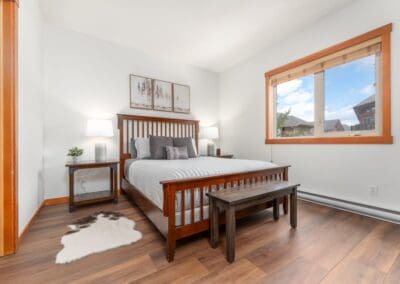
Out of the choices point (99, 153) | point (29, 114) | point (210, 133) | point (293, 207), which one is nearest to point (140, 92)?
point (99, 153)

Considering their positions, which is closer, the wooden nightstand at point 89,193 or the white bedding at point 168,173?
the white bedding at point 168,173

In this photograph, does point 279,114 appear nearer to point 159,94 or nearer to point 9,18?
point 159,94

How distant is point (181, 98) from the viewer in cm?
394

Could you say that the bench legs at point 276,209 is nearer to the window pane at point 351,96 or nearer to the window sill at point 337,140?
the window sill at point 337,140

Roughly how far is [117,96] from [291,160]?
3158 millimetres

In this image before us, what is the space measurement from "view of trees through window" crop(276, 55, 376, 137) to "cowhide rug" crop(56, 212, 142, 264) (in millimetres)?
2862

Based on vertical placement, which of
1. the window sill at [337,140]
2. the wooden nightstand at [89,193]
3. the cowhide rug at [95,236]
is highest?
the window sill at [337,140]

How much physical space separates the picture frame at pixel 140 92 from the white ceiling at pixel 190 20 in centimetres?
56

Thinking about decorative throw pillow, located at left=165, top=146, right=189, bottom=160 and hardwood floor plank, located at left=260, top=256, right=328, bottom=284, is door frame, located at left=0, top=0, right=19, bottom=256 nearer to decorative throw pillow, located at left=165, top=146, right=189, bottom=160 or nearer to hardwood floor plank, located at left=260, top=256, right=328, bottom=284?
decorative throw pillow, located at left=165, top=146, right=189, bottom=160

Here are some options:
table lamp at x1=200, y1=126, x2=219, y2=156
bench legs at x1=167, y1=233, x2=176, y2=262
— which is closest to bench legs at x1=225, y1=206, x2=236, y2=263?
bench legs at x1=167, y1=233, x2=176, y2=262

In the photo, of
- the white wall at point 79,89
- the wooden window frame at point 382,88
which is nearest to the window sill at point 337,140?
the wooden window frame at point 382,88

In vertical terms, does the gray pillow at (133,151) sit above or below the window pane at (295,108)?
below

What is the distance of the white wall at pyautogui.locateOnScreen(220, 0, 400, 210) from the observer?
80.8 inches

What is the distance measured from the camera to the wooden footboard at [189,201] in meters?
1.41
